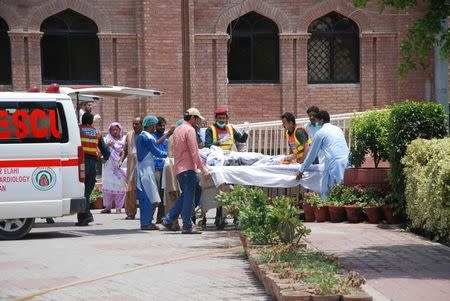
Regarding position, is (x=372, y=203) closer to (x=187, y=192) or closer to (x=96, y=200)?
(x=187, y=192)

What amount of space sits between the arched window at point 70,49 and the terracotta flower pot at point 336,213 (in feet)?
36.3

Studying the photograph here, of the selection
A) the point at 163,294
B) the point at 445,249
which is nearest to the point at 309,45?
the point at 445,249

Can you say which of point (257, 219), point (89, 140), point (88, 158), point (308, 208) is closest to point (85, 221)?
point (88, 158)

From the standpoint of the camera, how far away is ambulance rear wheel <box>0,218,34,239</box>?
14.9 metres

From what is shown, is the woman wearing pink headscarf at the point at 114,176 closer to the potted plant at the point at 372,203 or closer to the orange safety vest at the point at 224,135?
the orange safety vest at the point at 224,135

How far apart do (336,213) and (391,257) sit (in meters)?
4.10

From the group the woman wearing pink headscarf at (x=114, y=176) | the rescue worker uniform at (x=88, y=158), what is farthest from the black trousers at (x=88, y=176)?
the woman wearing pink headscarf at (x=114, y=176)

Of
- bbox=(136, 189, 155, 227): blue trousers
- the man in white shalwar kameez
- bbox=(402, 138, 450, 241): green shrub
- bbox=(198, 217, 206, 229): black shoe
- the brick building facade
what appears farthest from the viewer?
the brick building facade

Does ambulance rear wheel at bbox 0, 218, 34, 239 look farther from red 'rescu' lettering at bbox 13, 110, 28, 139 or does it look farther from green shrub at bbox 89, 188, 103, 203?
green shrub at bbox 89, 188, 103, 203

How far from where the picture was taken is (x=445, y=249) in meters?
11.8

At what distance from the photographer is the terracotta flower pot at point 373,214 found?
14883mm

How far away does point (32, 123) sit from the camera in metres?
14.7

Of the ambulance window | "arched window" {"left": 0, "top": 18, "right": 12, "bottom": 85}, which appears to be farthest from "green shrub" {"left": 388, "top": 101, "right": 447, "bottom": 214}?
"arched window" {"left": 0, "top": 18, "right": 12, "bottom": 85}

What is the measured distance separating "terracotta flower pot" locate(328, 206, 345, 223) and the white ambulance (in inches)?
140
